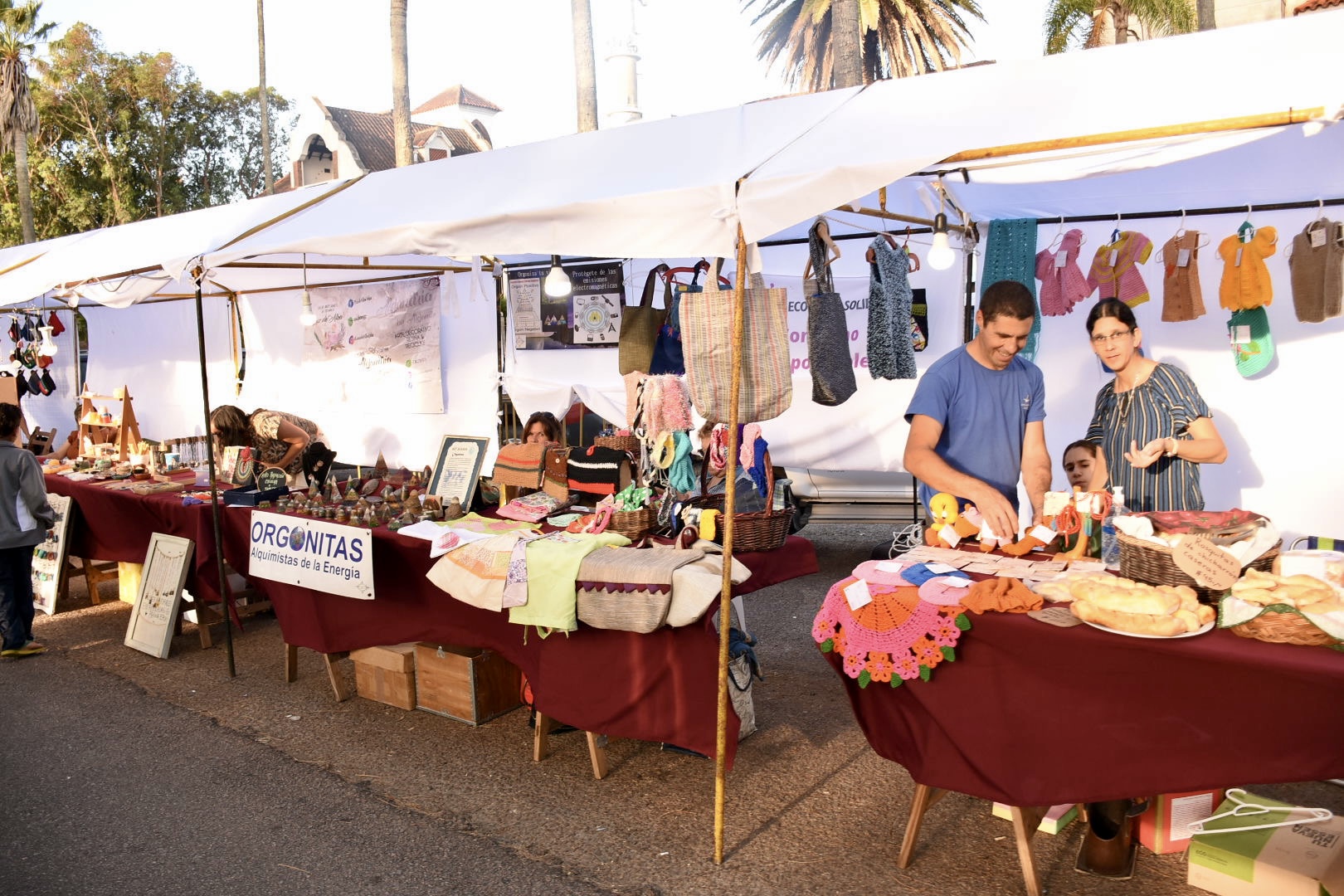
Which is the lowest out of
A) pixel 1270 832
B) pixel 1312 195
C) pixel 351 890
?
pixel 351 890

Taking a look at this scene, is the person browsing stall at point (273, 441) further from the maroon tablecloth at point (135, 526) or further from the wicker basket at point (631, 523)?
the wicker basket at point (631, 523)

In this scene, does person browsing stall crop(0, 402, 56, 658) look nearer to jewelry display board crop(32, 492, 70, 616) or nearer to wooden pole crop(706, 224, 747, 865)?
jewelry display board crop(32, 492, 70, 616)

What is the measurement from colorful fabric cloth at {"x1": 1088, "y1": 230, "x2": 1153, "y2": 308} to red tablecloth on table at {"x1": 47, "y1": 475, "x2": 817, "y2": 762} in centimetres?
250

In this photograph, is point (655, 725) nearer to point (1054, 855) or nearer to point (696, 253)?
point (1054, 855)

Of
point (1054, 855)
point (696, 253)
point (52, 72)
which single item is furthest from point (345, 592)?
point (52, 72)

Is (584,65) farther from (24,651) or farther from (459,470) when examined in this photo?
(24,651)

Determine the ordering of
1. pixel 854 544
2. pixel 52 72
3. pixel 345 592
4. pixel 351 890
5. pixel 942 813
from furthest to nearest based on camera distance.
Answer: pixel 52 72 < pixel 854 544 < pixel 345 592 < pixel 942 813 < pixel 351 890

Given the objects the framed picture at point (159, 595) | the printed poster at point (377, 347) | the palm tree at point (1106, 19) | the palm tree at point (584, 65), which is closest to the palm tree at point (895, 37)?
the palm tree at point (1106, 19)

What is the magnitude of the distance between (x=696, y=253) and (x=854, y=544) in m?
5.18

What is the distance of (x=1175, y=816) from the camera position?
9.98 ft

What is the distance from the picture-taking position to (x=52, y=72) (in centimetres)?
2844

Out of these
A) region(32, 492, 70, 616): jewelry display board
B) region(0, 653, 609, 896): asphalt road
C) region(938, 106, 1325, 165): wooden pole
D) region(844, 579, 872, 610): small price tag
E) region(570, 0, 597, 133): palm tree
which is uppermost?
region(570, 0, 597, 133): palm tree

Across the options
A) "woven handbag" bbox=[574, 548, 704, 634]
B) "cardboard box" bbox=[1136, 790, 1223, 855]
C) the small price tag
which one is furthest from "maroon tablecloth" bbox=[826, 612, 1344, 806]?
"woven handbag" bbox=[574, 548, 704, 634]

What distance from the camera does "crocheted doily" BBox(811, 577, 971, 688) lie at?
271 cm
